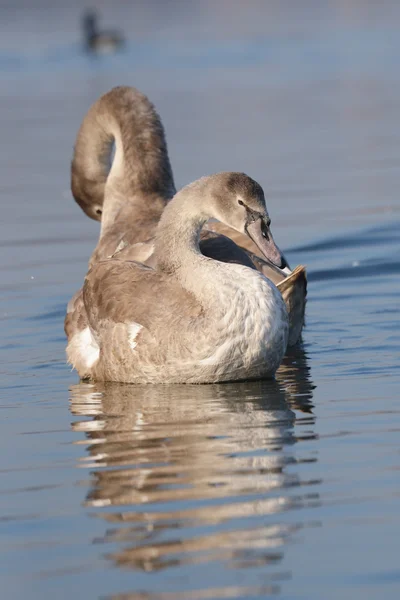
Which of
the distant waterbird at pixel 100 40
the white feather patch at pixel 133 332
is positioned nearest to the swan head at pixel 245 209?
the white feather patch at pixel 133 332

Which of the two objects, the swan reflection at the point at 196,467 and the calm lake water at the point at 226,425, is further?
the swan reflection at the point at 196,467

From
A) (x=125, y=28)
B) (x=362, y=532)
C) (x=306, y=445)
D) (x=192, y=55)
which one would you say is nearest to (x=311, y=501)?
(x=362, y=532)

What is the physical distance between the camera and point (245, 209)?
26.1ft

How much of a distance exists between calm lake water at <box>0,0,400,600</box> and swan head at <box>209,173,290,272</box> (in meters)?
0.82

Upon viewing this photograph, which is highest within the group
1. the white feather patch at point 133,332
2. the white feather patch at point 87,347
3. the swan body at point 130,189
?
the swan body at point 130,189

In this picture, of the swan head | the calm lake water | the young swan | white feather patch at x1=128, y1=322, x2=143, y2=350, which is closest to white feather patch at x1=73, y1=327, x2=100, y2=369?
the young swan

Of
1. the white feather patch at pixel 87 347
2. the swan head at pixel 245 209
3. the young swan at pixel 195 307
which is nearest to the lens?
the young swan at pixel 195 307

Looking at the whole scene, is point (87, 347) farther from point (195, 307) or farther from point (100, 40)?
point (100, 40)

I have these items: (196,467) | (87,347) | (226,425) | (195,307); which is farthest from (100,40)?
(196,467)

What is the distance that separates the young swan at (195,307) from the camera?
7703 millimetres

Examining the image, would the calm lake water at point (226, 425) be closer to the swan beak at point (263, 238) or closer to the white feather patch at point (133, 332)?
the white feather patch at point (133, 332)

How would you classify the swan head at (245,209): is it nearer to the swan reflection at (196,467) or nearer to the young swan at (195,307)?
the young swan at (195,307)

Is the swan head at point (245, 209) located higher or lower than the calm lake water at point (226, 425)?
higher

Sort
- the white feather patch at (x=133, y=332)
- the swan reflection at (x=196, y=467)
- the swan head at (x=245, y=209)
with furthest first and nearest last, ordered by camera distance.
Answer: the white feather patch at (x=133, y=332) < the swan head at (x=245, y=209) < the swan reflection at (x=196, y=467)
